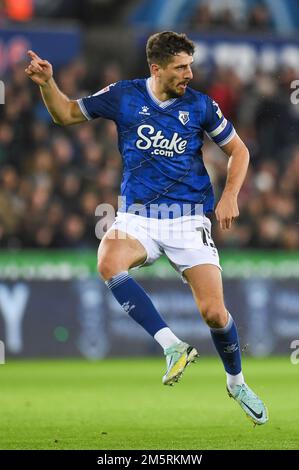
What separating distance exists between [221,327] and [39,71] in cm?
209

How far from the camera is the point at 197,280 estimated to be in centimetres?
818

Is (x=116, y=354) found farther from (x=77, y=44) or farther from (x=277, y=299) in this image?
(x=77, y=44)

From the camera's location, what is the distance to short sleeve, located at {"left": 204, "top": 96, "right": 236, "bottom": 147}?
27.4ft

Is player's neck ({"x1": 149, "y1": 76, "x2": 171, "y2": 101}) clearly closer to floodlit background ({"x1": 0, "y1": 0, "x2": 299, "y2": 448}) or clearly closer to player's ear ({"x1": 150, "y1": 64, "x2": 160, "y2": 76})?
player's ear ({"x1": 150, "y1": 64, "x2": 160, "y2": 76})

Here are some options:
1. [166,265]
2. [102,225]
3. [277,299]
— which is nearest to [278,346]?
[277,299]

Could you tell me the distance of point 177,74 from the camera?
8141 millimetres

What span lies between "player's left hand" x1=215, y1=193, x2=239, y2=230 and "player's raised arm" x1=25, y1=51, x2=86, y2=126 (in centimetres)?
120

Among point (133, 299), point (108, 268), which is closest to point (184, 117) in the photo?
point (108, 268)

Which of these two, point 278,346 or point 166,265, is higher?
point 166,265

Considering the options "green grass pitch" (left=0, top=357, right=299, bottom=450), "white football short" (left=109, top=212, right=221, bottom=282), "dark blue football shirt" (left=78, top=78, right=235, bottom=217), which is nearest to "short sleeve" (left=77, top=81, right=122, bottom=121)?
"dark blue football shirt" (left=78, top=78, right=235, bottom=217)

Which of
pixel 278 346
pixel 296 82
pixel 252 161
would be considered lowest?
pixel 278 346
